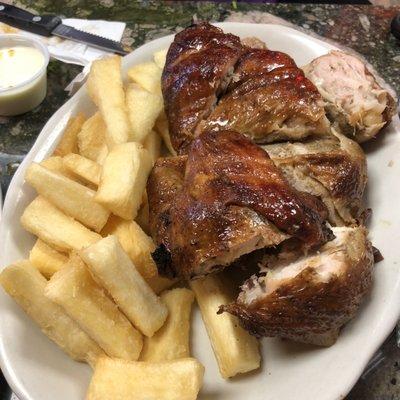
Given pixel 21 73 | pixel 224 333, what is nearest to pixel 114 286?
pixel 224 333

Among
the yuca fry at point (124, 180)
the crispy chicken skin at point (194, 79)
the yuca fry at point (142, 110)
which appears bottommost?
the yuca fry at point (124, 180)

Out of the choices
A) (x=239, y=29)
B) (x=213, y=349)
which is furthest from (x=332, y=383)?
(x=239, y=29)

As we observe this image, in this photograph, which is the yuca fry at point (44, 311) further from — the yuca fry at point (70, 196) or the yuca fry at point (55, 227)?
the yuca fry at point (70, 196)

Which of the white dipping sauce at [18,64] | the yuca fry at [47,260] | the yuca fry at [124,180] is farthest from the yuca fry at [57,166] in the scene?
the white dipping sauce at [18,64]

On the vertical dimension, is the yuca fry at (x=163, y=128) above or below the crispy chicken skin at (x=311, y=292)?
below

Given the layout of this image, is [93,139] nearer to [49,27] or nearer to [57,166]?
[57,166]

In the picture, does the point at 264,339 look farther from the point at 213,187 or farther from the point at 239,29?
the point at 239,29
